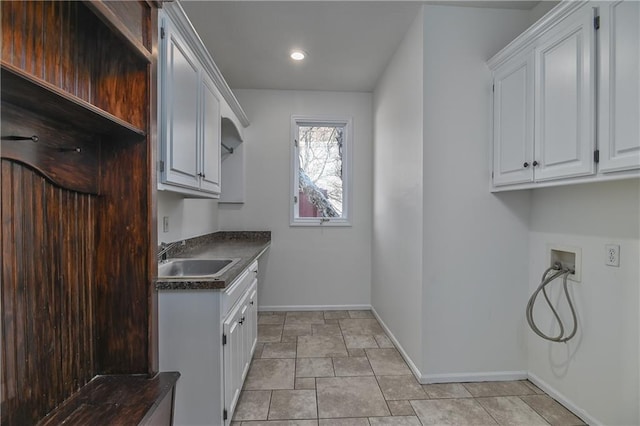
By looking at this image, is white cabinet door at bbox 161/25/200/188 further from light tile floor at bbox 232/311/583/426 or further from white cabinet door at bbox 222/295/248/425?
light tile floor at bbox 232/311/583/426

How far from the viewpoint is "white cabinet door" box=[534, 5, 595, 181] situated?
1458 mm

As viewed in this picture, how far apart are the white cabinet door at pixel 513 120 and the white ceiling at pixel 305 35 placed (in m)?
0.60

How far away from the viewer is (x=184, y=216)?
8.71 ft

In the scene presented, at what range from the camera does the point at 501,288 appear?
2.19m

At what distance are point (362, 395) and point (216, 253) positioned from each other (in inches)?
60.9

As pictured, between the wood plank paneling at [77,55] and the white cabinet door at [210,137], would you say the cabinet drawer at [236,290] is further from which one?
the wood plank paneling at [77,55]

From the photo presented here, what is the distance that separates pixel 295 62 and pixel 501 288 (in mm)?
2783

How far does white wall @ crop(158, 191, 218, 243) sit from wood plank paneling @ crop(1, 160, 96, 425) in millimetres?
947

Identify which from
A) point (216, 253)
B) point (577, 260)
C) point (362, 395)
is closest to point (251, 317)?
point (216, 253)

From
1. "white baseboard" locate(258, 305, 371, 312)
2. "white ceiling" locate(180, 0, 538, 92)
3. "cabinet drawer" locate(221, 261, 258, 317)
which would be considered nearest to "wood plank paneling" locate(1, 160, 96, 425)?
"cabinet drawer" locate(221, 261, 258, 317)

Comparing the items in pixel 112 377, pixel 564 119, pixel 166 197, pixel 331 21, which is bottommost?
pixel 112 377

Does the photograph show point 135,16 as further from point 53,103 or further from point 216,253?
point 216,253

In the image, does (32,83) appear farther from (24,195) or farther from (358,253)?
(358,253)

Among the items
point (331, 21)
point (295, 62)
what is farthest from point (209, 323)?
point (295, 62)
